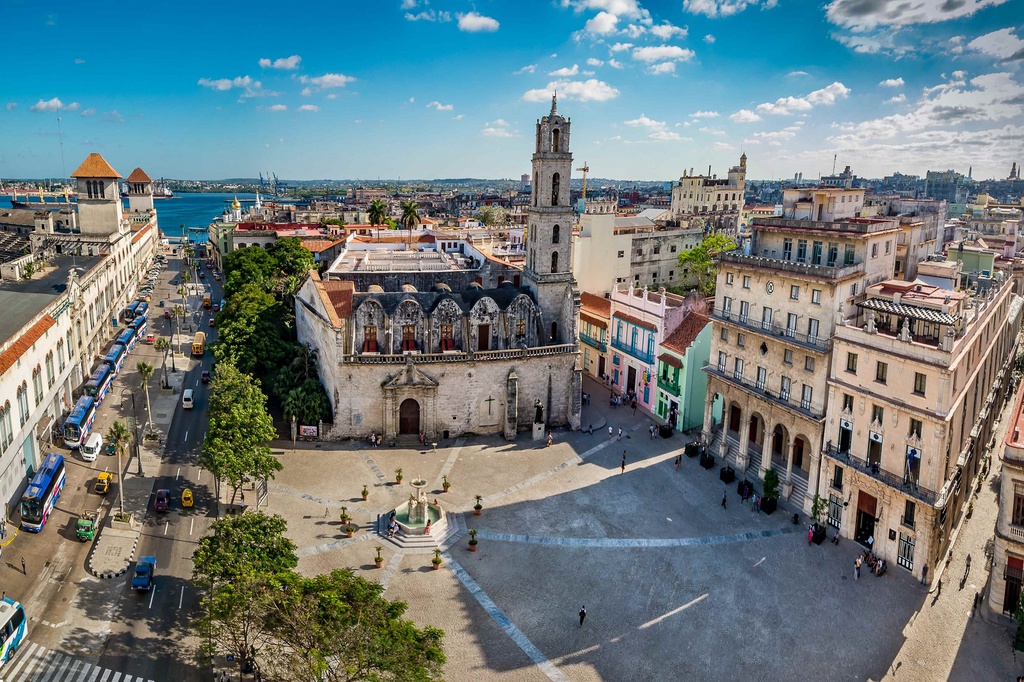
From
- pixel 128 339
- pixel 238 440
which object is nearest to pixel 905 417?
pixel 238 440

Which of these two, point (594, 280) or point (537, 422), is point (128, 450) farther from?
point (594, 280)

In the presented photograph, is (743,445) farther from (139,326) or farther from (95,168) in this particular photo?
(95,168)

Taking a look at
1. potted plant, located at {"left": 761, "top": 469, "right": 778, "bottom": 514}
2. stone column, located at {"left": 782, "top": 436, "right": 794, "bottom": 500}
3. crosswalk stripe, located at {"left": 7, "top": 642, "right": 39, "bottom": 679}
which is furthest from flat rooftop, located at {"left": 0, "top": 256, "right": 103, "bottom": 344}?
stone column, located at {"left": 782, "top": 436, "right": 794, "bottom": 500}

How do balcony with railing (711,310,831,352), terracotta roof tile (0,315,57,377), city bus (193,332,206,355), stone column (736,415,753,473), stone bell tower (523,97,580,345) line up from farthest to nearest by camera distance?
city bus (193,332,206,355) < stone bell tower (523,97,580,345) < stone column (736,415,753,473) < balcony with railing (711,310,831,352) < terracotta roof tile (0,315,57,377)

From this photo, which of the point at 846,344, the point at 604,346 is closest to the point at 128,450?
the point at 604,346

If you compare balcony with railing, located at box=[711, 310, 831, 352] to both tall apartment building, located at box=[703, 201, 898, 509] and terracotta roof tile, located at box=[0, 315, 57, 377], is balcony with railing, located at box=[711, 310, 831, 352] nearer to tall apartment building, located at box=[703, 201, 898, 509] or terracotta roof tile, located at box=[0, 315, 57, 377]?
tall apartment building, located at box=[703, 201, 898, 509]

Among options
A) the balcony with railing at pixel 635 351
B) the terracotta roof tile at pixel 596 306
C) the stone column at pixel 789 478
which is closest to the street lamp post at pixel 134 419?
the balcony with railing at pixel 635 351
